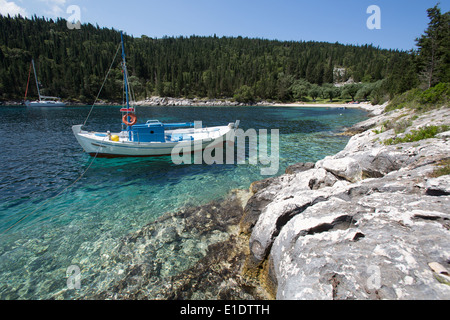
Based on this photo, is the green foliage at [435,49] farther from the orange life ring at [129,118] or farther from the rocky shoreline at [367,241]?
the orange life ring at [129,118]

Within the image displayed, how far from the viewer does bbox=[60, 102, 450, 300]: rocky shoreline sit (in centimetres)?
378

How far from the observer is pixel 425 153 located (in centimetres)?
800

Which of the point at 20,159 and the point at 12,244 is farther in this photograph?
the point at 20,159

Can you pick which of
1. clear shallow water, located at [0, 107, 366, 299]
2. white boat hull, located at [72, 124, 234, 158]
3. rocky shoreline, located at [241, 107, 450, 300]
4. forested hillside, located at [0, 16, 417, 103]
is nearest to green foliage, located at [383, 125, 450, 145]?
rocky shoreline, located at [241, 107, 450, 300]

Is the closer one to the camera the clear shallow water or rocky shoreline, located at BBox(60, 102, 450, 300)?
rocky shoreline, located at BBox(60, 102, 450, 300)

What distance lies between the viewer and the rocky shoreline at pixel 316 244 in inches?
149

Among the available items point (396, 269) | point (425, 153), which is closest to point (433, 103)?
point (425, 153)

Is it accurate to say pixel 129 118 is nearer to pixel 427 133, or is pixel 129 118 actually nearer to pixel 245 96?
pixel 427 133

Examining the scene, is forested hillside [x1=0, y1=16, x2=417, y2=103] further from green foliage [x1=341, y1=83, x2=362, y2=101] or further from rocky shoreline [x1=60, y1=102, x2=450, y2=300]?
rocky shoreline [x1=60, y1=102, x2=450, y2=300]

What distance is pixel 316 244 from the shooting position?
16.2 feet

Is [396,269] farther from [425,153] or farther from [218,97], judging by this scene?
[218,97]

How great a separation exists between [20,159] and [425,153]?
28.1 metres

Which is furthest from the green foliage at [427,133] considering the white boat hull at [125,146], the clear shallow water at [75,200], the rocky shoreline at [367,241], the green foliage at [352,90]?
the green foliage at [352,90]
